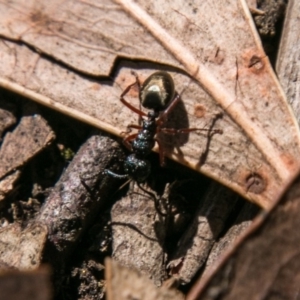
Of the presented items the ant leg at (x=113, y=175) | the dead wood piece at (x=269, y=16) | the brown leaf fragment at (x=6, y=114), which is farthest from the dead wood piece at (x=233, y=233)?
the brown leaf fragment at (x=6, y=114)

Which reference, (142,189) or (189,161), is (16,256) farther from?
(189,161)

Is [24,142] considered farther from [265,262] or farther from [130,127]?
[265,262]

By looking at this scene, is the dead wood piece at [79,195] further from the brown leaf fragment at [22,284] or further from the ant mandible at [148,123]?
the brown leaf fragment at [22,284]

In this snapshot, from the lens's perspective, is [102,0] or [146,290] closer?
[146,290]

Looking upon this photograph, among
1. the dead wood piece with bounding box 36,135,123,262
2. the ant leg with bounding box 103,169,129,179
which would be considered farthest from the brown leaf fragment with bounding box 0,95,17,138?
the ant leg with bounding box 103,169,129,179

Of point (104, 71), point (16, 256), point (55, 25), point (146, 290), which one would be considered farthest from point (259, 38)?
point (16, 256)
